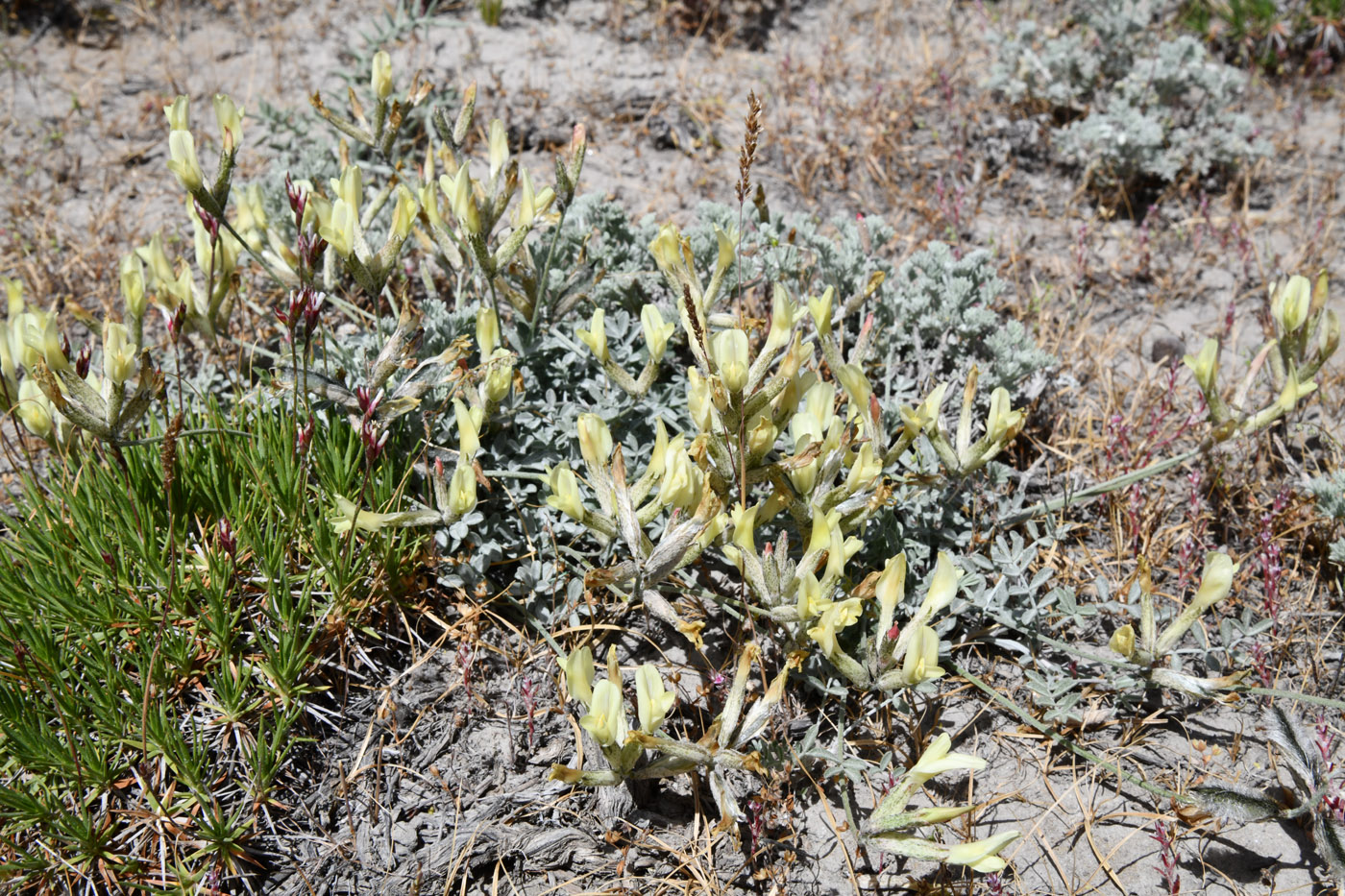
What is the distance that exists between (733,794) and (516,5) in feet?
13.0

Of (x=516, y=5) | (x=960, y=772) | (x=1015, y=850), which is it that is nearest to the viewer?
(x=1015, y=850)

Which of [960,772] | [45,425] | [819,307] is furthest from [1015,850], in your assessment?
Result: [45,425]

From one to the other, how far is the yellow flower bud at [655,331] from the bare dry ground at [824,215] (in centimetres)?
72

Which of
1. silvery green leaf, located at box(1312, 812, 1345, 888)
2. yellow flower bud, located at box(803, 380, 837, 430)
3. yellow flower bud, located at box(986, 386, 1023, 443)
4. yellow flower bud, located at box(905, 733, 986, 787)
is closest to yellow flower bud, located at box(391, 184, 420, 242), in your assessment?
yellow flower bud, located at box(803, 380, 837, 430)

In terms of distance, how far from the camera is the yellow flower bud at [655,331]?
2.26 m

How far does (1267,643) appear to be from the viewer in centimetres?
227

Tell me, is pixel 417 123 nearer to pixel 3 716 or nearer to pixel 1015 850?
pixel 3 716

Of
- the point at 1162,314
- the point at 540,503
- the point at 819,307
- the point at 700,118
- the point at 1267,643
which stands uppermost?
the point at 700,118

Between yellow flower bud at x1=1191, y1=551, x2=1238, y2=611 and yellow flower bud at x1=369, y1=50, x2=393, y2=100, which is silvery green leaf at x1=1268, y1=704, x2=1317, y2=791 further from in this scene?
yellow flower bud at x1=369, y1=50, x2=393, y2=100

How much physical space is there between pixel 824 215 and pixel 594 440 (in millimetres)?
2014

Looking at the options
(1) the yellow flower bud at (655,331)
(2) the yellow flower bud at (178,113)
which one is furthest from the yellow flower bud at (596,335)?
(2) the yellow flower bud at (178,113)

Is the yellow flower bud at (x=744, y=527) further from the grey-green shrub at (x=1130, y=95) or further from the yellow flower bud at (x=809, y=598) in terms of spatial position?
the grey-green shrub at (x=1130, y=95)

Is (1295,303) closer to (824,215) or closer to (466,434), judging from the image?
(824,215)

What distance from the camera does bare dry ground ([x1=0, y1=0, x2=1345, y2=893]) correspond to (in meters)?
1.99
